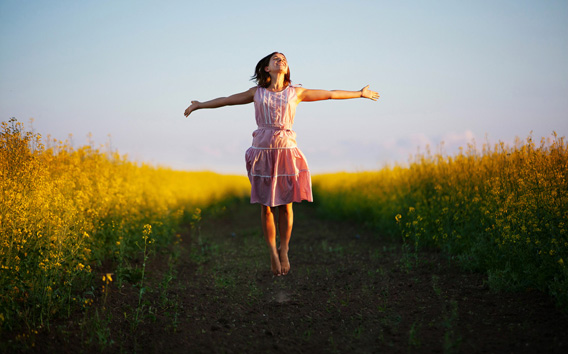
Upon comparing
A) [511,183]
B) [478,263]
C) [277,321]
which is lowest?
[277,321]

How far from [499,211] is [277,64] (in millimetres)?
3179

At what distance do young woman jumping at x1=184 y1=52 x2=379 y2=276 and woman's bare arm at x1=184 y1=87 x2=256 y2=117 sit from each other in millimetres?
12

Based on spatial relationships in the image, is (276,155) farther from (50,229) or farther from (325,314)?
(50,229)

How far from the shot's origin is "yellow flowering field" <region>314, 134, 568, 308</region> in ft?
14.7

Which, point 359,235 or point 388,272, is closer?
point 388,272

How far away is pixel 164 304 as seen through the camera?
464cm

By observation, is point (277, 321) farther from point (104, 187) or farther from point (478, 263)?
point (104, 187)

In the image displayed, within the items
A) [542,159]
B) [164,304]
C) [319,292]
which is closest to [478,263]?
[542,159]

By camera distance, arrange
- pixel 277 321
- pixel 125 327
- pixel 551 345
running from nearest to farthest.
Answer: pixel 551 345, pixel 125 327, pixel 277 321

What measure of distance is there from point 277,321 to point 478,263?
9.13ft

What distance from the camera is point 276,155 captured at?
15.6 feet

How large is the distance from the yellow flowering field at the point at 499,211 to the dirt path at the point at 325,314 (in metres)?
0.28

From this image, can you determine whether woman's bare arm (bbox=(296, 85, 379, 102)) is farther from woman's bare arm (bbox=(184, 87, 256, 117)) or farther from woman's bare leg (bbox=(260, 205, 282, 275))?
woman's bare leg (bbox=(260, 205, 282, 275))

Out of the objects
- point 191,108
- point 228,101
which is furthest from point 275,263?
point 191,108
